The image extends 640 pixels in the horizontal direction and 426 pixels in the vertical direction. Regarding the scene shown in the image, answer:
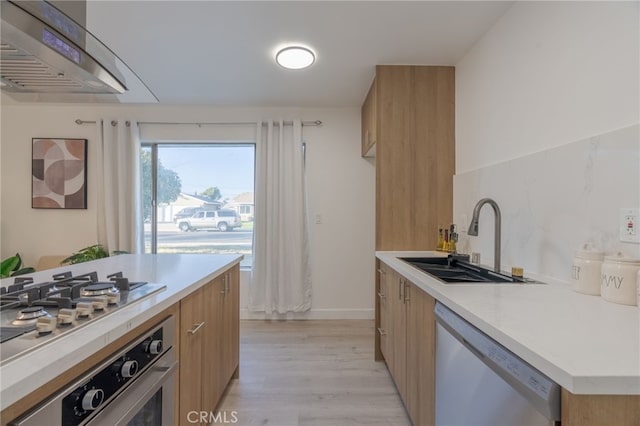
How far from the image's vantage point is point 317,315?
3404mm

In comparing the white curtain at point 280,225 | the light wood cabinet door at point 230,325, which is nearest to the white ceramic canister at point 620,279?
the light wood cabinet door at point 230,325

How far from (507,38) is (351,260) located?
96.3 inches

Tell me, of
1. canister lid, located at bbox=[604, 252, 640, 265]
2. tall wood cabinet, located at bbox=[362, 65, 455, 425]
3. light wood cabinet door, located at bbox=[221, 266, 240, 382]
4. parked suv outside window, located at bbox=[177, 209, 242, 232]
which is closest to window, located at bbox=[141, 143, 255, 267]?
parked suv outside window, located at bbox=[177, 209, 242, 232]

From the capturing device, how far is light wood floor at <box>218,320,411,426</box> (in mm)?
1755

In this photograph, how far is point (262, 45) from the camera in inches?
86.2

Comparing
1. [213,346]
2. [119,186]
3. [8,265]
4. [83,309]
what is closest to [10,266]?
[8,265]

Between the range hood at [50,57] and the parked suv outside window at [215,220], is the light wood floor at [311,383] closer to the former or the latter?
A: the parked suv outside window at [215,220]

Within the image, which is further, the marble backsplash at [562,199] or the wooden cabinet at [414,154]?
the wooden cabinet at [414,154]

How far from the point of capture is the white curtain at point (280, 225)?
10.8ft

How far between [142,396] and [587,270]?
61.8 inches

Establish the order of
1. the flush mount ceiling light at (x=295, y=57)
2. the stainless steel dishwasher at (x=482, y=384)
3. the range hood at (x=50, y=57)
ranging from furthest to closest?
the flush mount ceiling light at (x=295, y=57) < the range hood at (x=50, y=57) < the stainless steel dishwasher at (x=482, y=384)

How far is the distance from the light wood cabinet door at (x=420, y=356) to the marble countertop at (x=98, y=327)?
3.41ft

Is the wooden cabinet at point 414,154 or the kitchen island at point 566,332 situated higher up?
the wooden cabinet at point 414,154

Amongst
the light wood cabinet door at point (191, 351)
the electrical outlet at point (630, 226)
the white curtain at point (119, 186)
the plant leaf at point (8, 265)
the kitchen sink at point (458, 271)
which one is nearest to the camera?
the electrical outlet at point (630, 226)
